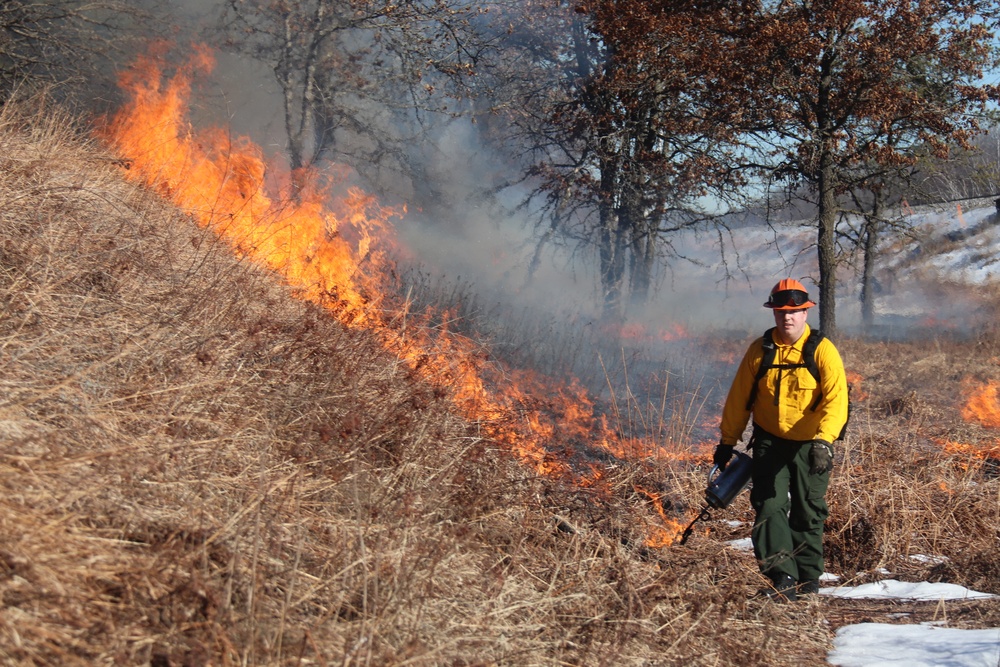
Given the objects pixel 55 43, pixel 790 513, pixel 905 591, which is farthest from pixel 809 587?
pixel 55 43

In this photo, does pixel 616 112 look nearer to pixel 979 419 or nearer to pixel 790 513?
pixel 979 419

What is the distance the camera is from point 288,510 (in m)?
3.23

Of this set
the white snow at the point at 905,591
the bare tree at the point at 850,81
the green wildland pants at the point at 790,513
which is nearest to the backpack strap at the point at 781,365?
the green wildland pants at the point at 790,513

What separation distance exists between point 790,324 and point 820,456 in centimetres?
79

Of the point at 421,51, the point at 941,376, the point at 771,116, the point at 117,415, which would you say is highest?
the point at 421,51

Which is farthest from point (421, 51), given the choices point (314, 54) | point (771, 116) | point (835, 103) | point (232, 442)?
point (232, 442)

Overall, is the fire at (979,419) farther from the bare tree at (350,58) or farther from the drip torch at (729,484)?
the bare tree at (350,58)

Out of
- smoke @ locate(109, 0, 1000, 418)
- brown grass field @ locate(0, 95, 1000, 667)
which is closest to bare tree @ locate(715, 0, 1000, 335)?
smoke @ locate(109, 0, 1000, 418)

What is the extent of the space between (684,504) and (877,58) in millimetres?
7518

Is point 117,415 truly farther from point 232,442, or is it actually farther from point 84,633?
point 84,633

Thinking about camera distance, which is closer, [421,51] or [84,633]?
[84,633]

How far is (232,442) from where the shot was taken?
3.61 metres

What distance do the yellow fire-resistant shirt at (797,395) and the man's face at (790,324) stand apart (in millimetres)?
44

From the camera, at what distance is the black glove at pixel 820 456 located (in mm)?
4547
